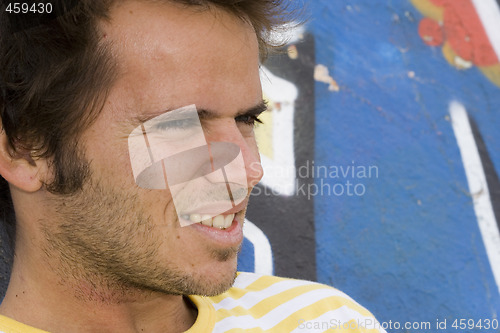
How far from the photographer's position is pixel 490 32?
2742mm

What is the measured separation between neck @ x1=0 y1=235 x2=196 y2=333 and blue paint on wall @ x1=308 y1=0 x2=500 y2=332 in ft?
2.97

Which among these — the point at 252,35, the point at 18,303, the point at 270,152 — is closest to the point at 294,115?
the point at 270,152

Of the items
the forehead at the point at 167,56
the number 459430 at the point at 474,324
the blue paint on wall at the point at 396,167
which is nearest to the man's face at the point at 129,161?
the forehead at the point at 167,56

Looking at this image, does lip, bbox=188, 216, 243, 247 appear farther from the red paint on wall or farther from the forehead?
the red paint on wall

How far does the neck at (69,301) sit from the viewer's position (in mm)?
1573

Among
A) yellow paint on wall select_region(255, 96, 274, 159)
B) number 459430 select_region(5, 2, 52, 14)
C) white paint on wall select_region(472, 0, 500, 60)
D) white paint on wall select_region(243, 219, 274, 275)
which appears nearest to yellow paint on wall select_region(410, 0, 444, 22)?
white paint on wall select_region(472, 0, 500, 60)

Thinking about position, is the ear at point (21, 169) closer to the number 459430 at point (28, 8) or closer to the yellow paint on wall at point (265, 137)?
the number 459430 at point (28, 8)

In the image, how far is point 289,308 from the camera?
1.82 m

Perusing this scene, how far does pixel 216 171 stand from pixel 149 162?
0.55 ft

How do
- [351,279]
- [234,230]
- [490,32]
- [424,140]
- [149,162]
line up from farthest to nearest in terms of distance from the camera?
[490,32] → [424,140] → [351,279] → [234,230] → [149,162]

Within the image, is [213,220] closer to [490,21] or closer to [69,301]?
[69,301]

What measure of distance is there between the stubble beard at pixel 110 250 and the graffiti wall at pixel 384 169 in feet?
2.57

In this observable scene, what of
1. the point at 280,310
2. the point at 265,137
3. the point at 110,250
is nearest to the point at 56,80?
the point at 110,250

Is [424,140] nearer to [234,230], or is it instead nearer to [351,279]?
[351,279]
